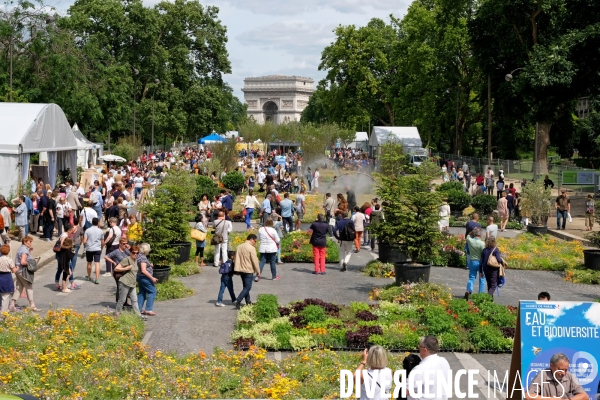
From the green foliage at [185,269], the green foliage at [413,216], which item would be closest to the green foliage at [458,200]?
the green foliage at [185,269]

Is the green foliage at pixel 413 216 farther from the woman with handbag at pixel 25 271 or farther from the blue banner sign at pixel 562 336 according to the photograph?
the blue banner sign at pixel 562 336

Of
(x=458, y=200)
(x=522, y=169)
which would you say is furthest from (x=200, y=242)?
(x=522, y=169)

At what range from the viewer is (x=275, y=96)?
164875 millimetres

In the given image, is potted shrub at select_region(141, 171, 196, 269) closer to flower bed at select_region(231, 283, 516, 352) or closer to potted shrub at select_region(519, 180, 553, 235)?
flower bed at select_region(231, 283, 516, 352)

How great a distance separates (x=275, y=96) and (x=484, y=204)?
133739 mm

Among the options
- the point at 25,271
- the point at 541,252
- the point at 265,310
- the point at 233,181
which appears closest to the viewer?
the point at 265,310

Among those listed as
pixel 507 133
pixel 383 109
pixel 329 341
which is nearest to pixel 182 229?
pixel 329 341

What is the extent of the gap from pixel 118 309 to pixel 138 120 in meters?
58.5

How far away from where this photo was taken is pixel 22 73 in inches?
1644

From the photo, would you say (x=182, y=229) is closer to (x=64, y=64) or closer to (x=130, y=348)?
(x=130, y=348)

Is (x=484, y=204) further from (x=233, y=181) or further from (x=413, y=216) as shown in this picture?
(x=413, y=216)

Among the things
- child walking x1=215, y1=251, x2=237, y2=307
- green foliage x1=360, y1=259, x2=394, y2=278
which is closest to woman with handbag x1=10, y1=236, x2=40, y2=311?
child walking x1=215, y1=251, x2=237, y2=307

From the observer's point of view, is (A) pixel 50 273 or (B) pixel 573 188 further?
(B) pixel 573 188

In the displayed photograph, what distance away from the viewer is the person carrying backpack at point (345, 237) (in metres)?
19.9
